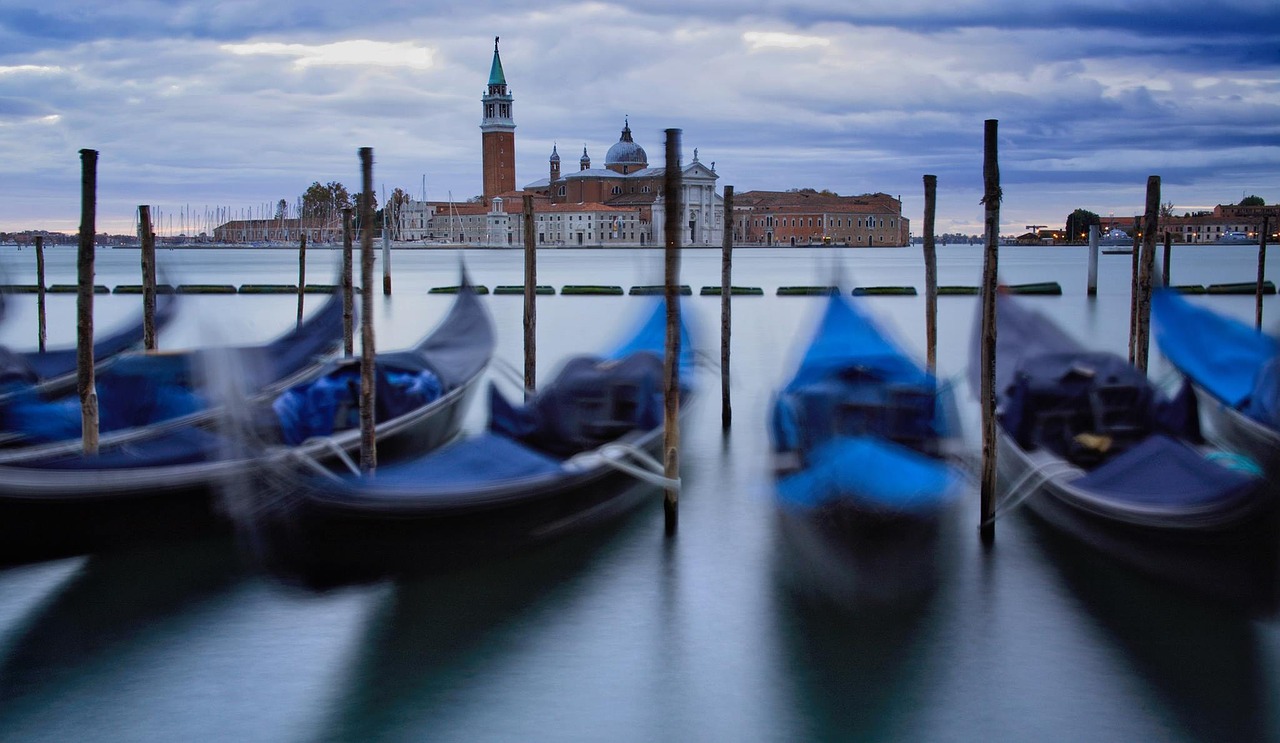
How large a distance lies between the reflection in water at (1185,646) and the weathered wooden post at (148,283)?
17.1 feet

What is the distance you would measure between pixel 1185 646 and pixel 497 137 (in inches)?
2285

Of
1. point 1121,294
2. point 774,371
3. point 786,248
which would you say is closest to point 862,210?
point 786,248

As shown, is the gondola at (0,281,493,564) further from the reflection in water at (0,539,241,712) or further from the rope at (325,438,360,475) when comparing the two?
the reflection in water at (0,539,241,712)

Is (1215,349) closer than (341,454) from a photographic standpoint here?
No

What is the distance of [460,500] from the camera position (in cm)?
335

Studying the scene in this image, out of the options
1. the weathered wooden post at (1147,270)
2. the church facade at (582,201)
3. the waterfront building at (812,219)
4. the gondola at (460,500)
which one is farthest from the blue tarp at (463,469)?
the waterfront building at (812,219)

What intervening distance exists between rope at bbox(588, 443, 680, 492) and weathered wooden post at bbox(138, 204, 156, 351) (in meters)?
3.62

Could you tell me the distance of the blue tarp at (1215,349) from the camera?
526 centimetres

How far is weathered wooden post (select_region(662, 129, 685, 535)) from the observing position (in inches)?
165

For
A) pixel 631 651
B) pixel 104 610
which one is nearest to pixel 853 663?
pixel 631 651

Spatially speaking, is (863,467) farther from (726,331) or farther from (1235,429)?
(726,331)

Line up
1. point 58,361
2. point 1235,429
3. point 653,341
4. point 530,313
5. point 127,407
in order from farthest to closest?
1. point 58,361
2. point 530,313
3. point 653,341
4. point 1235,429
5. point 127,407

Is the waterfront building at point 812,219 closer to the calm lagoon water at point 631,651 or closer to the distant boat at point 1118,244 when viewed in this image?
the distant boat at point 1118,244

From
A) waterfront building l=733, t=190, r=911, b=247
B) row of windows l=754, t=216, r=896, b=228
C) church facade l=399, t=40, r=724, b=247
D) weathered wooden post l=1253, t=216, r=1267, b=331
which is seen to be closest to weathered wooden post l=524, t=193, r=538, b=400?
weathered wooden post l=1253, t=216, r=1267, b=331
